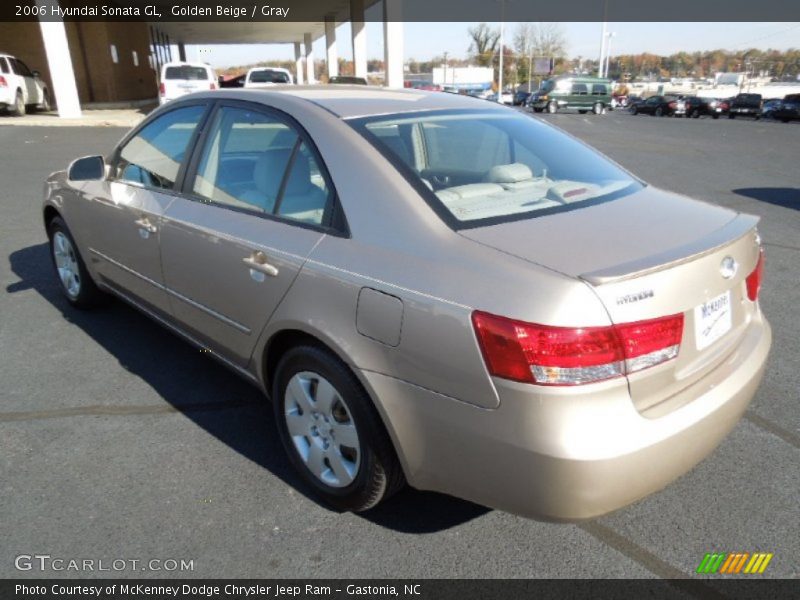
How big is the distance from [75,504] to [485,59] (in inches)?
3621

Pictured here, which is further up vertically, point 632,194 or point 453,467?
point 632,194

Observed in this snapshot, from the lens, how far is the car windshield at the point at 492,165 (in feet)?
7.63

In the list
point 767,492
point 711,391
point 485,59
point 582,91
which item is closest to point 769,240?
point 767,492

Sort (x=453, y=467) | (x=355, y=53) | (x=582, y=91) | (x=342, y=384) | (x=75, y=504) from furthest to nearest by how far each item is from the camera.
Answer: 1. (x=582, y=91)
2. (x=355, y=53)
3. (x=75, y=504)
4. (x=342, y=384)
5. (x=453, y=467)

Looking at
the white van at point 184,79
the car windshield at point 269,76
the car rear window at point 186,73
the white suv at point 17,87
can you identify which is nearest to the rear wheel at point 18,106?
the white suv at point 17,87

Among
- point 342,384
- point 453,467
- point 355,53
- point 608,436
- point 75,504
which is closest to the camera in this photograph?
point 608,436

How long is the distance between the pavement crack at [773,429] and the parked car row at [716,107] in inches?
1470

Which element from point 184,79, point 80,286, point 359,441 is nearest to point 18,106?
point 184,79

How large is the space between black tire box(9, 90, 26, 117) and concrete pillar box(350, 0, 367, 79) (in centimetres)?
1451

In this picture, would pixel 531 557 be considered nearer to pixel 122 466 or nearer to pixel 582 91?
pixel 122 466

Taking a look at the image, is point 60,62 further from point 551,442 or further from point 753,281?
point 551,442

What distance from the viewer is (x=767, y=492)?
2.58 meters

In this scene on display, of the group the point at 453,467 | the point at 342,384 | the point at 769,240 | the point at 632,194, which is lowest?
the point at 769,240

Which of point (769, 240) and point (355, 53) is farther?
point (355, 53)
